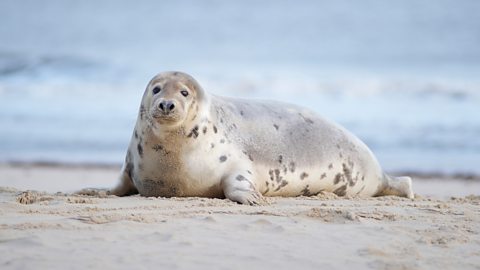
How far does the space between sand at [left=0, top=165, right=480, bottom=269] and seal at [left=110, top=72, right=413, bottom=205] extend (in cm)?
28

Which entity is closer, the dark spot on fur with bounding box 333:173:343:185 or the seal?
the seal

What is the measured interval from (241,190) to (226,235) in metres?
1.37

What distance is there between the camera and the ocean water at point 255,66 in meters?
12.2

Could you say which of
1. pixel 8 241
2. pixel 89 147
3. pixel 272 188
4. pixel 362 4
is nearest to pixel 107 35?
pixel 362 4

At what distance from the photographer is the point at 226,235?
3535 mm

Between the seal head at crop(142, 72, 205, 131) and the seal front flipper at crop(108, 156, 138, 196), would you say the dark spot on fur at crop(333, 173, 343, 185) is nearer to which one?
the seal head at crop(142, 72, 205, 131)

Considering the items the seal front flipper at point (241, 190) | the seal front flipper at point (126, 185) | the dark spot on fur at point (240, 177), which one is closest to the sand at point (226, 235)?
the seal front flipper at point (241, 190)

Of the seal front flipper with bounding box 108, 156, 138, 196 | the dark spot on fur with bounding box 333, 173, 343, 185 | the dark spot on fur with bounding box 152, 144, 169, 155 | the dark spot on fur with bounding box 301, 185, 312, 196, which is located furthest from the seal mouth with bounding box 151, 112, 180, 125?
the dark spot on fur with bounding box 333, 173, 343, 185

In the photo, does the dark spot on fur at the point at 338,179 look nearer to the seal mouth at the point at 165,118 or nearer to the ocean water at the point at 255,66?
the seal mouth at the point at 165,118

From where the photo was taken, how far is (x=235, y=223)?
12.5 ft

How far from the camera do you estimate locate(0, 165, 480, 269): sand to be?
310cm

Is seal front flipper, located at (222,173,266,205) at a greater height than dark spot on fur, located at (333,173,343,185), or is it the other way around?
dark spot on fur, located at (333,173,343,185)

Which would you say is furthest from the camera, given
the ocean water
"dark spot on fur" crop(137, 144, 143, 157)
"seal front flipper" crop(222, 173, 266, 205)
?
the ocean water

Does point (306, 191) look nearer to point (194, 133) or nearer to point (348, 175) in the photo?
point (348, 175)
